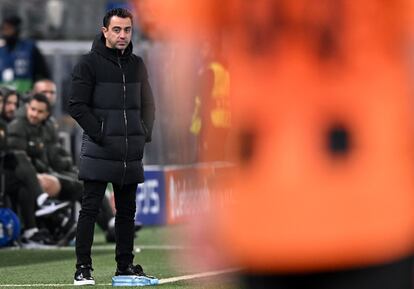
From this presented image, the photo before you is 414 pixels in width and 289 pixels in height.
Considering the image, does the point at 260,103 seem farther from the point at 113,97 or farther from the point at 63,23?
the point at 63,23

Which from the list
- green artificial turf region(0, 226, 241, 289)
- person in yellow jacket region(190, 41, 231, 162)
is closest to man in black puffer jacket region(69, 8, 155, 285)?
green artificial turf region(0, 226, 241, 289)

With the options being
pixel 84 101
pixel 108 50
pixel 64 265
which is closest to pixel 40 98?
pixel 64 265

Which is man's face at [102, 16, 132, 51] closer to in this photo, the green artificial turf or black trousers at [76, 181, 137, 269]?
black trousers at [76, 181, 137, 269]

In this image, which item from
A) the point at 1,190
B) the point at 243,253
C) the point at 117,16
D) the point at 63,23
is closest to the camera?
the point at 243,253

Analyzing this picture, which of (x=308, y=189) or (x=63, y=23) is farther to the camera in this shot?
(x=63, y=23)

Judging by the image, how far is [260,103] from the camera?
358 centimetres

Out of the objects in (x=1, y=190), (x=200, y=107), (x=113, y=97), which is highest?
(x=200, y=107)

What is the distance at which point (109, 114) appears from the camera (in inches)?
375

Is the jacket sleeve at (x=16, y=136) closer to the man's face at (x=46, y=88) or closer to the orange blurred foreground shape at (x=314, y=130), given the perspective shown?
the man's face at (x=46, y=88)

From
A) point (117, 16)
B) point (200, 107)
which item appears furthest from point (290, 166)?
point (117, 16)

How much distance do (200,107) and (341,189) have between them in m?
0.41

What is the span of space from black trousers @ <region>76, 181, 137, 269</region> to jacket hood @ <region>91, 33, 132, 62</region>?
811mm

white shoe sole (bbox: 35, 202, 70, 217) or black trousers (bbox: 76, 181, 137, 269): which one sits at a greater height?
black trousers (bbox: 76, 181, 137, 269)

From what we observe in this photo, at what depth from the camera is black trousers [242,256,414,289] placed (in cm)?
352
